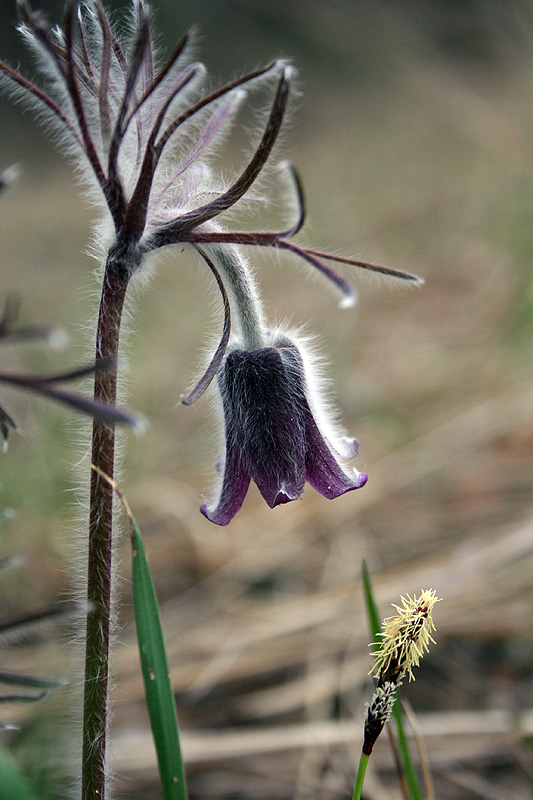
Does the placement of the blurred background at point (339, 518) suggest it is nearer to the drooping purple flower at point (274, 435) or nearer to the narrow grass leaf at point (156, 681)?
the drooping purple flower at point (274, 435)

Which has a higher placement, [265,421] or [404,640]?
[265,421]

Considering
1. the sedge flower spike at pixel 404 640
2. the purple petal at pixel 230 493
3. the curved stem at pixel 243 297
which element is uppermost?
the curved stem at pixel 243 297

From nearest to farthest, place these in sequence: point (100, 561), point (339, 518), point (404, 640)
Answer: point (404, 640)
point (100, 561)
point (339, 518)


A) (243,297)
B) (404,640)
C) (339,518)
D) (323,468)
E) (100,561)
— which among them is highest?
(339,518)

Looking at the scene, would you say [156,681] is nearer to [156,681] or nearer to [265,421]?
[156,681]

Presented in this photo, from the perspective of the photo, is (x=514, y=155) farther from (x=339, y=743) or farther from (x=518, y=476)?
(x=339, y=743)

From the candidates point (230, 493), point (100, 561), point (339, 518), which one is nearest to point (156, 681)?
point (100, 561)

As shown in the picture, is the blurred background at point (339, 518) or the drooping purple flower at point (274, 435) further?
the blurred background at point (339, 518)

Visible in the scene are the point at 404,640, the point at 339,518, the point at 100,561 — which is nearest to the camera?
the point at 404,640

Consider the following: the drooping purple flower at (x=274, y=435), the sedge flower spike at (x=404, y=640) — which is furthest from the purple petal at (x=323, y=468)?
the sedge flower spike at (x=404, y=640)
